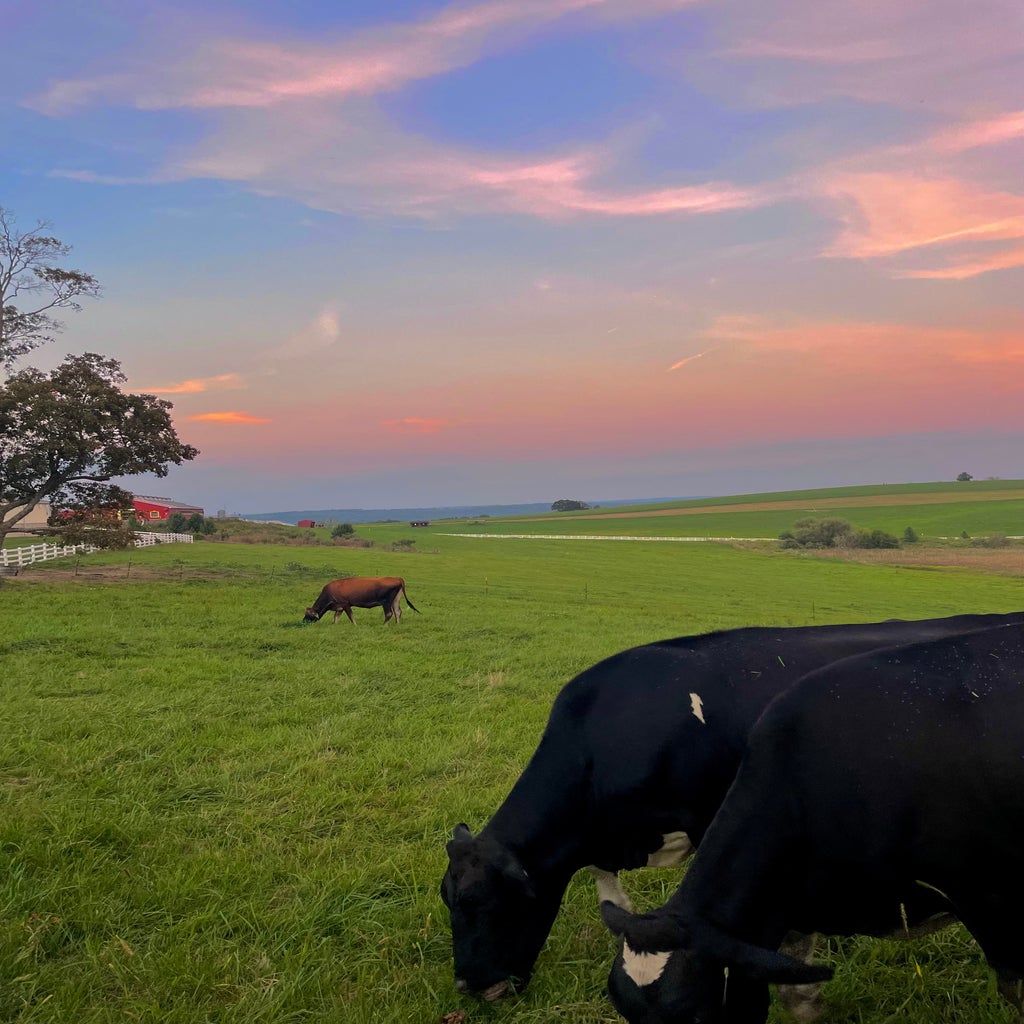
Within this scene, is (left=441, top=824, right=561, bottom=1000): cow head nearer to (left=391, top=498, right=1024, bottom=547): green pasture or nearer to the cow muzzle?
the cow muzzle

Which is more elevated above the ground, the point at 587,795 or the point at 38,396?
the point at 38,396

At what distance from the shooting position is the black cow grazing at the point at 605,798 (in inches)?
156

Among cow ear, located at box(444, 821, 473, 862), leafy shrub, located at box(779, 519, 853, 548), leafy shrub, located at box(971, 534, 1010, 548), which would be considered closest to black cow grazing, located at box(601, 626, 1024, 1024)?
cow ear, located at box(444, 821, 473, 862)

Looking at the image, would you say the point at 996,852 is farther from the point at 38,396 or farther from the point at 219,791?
the point at 38,396

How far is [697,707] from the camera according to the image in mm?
4324

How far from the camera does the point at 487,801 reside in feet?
21.5

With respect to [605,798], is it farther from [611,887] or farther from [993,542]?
[993,542]

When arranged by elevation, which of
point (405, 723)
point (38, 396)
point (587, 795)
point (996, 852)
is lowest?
point (405, 723)

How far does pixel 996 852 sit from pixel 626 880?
284cm

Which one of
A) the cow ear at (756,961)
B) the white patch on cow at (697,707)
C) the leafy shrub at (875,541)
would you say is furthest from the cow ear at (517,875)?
the leafy shrub at (875,541)

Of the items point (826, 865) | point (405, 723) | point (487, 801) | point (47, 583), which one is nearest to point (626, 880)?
point (487, 801)

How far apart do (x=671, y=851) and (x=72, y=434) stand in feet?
86.0

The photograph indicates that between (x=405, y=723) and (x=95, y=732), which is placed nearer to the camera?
(x=95, y=732)

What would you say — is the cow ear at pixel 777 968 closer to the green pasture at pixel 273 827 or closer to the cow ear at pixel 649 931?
the cow ear at pixel 649 931
